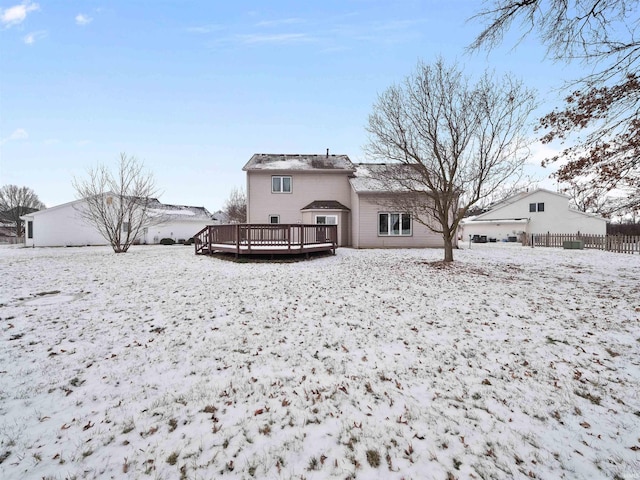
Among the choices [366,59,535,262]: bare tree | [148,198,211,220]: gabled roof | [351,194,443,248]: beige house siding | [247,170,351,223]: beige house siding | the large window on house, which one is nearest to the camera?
[366,59,535,262]: bare tree

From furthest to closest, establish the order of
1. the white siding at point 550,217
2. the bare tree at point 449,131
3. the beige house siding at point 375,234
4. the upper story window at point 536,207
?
the upper story window at point 536,207 → the white siding at point 550,217 → the beige house siding at point 375,234 → the bare tree at point 449,131

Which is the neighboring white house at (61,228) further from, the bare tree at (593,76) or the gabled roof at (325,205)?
the bare tree at (593,76)

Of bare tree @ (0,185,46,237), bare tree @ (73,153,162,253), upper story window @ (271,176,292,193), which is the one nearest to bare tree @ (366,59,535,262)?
upper story window @ (271,176,292,193)

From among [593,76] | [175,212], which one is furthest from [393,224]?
[175,212]

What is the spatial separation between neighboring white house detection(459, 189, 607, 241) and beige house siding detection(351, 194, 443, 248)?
11.5 meters

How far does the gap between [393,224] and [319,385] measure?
16.5 metres

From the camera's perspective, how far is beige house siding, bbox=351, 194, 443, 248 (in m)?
18.3

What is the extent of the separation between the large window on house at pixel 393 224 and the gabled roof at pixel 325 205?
2717 mm

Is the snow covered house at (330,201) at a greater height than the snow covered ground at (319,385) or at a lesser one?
greater

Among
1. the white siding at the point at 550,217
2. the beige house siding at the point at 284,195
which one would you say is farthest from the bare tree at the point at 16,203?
the white siding at the point at 550,217

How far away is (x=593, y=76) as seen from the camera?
5.58 m

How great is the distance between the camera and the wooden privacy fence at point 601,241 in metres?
16.0

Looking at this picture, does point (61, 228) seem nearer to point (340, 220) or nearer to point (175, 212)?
point (175, 212)

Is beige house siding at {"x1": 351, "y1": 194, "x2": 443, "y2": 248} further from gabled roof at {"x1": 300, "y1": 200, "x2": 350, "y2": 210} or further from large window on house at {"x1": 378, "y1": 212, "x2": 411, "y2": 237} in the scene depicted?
gabled roof at {"x1": 300, "y1": 200, "x2": 350, "y2": 210}
